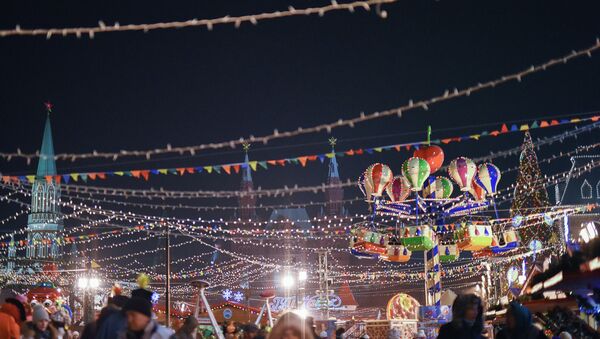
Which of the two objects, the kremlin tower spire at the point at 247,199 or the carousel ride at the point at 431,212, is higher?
the kremlin tower spire at the point at 247,199

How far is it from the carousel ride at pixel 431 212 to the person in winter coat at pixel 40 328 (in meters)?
15.1

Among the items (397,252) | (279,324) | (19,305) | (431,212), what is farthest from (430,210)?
(279,324)

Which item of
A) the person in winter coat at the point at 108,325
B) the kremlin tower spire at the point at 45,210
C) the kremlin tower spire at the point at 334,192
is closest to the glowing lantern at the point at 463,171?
the person in winter coat at the point at 108,325

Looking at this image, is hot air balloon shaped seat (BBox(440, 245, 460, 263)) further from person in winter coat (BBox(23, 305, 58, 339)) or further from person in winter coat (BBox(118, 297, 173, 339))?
person in winter coat (BBox(118, 297, 173, 339))

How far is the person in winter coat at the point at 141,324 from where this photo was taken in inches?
225

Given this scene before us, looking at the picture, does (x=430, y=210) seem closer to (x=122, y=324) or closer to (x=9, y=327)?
(x=9, y=327)

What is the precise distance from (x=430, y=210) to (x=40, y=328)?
57.3 feet

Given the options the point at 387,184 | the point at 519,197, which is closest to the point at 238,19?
the point at 387,184

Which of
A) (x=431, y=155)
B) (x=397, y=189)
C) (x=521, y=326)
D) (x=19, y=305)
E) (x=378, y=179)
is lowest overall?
(x=521, y=326)

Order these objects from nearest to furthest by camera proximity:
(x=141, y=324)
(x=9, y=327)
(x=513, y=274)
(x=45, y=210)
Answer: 1. (x=141, y=324)
2. (x=9, y=327)
3. (x=513, y=274)
4. (x=45, y=210)

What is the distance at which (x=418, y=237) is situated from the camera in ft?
74.9

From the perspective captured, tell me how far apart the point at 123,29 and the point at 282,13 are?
151cm

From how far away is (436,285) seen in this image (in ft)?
81.3

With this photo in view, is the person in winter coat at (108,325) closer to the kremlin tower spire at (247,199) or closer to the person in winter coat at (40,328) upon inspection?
the person in winter coat at (40,328)
